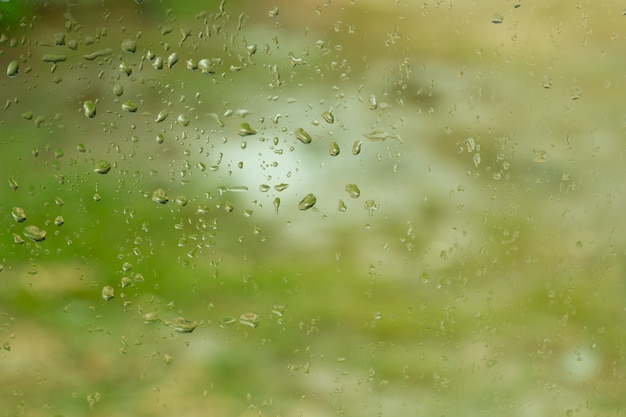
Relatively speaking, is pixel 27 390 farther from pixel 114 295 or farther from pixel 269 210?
pixel 269 210

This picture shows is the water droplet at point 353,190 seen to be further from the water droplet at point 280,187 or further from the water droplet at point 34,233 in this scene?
the water droplet at point 34,233

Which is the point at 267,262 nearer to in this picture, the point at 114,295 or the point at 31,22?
the point at 114,295

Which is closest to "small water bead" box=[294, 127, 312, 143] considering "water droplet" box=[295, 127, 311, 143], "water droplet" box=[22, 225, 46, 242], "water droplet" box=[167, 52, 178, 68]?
"water droplet" box=[295, 127, 311, 143]

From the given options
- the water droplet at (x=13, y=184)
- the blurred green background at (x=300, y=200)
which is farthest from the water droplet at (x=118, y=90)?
the water droplet at (x=13, y=184)

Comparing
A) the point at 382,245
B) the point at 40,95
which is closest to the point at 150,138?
the point at 40,95

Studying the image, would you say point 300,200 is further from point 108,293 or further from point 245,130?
point 108,293

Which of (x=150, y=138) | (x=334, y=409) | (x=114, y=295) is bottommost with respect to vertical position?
(x=334, y=409)

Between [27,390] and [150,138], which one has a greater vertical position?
[150,138]
